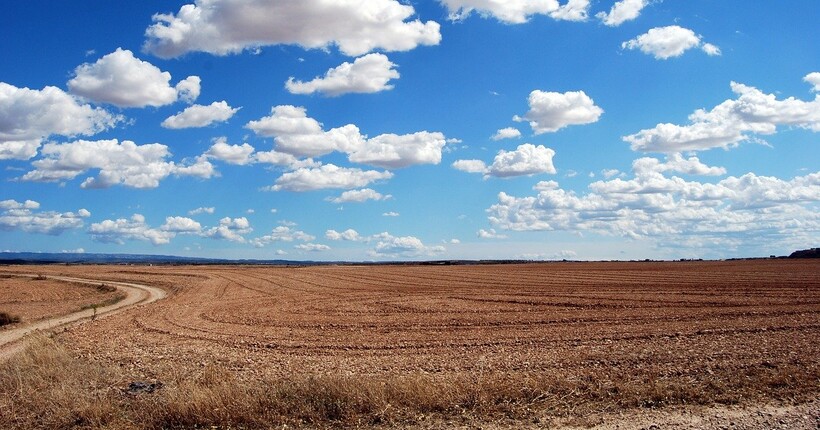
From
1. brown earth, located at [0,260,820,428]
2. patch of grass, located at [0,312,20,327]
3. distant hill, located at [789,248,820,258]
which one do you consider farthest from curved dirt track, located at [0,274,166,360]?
distant hill, located at [789,248,820,258]

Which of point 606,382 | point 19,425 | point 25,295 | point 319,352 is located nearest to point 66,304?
point 25,295

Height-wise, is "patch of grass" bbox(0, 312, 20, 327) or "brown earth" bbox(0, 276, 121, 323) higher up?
"patch of grass" bbox(0, 312, 20, 327)

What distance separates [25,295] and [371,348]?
41016 mm

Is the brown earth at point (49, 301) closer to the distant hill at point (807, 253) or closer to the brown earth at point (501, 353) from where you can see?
the brown earth at point (501, 353)

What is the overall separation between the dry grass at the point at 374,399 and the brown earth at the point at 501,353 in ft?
0.14

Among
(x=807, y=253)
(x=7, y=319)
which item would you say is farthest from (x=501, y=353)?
(x=807, y=253)

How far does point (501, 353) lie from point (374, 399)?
7.12 metres

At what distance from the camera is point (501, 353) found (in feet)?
55.5

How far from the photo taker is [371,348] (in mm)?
18734

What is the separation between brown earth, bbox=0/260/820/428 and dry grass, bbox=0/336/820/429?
4 centimetres

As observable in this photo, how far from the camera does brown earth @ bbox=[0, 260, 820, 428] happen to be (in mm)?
10305

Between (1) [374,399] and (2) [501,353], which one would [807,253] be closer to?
(2) [501,353]

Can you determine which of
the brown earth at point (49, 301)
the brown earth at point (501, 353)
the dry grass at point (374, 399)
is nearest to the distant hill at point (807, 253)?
the brown earth at point (501, 353)

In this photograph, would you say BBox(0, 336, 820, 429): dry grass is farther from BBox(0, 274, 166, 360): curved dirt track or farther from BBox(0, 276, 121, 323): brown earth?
BBox(0, 276, 121, 323): brown earth
